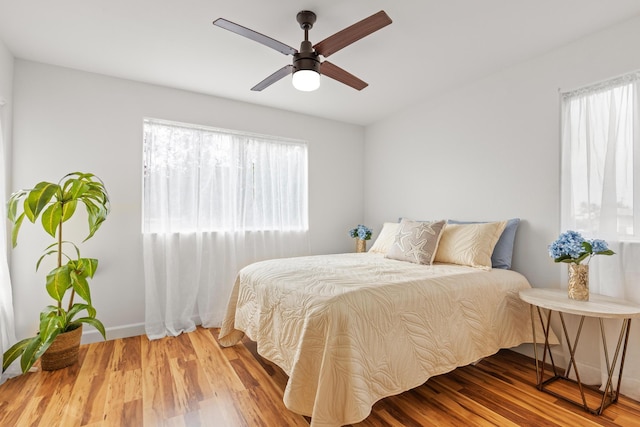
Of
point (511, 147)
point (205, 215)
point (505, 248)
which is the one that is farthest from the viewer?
point (205, 215)

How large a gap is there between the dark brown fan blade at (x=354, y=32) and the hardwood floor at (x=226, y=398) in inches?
88.3

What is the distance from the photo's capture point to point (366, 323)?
66.4 inches

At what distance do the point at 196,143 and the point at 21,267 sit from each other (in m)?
1.87

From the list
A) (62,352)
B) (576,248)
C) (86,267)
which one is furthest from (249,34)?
(62,352)

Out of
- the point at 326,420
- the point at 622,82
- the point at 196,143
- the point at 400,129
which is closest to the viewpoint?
the point at 326,420

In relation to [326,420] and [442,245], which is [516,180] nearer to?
[442,245]

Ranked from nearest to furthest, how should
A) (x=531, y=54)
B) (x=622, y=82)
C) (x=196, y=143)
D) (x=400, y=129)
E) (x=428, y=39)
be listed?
(x=622, y=82)
(x=428, y=39)
(x=531, y=54)
(x=196, y=143)
(x=400, y=129)

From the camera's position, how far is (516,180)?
9.04ft

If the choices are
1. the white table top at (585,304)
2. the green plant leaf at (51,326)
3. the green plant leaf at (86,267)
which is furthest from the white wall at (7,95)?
the white table top at (585,304)

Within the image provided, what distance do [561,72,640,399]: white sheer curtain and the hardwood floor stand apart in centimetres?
62

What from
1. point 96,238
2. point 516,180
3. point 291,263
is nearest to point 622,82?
point 516,180

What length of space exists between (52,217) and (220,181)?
1.53m

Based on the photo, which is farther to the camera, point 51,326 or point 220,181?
point 220,181

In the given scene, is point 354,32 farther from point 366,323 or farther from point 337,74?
point 366,323
